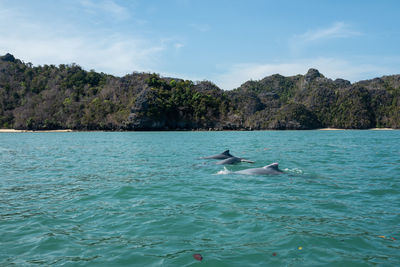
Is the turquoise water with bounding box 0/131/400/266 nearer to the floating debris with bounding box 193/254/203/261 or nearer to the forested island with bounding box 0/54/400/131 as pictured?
the floating debris with bounding box 193/254/203/261

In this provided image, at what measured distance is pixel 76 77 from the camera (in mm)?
134875

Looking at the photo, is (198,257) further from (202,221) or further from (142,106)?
(142,106)

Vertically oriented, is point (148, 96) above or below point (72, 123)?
above

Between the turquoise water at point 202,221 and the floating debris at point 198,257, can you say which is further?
the turquoise water at point 202,221

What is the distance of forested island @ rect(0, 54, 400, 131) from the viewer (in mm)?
108062

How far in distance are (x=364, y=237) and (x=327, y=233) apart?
72cm

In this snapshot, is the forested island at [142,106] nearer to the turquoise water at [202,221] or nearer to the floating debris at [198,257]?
the turquoise water at [202,221]

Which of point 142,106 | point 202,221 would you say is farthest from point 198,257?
point 142,106

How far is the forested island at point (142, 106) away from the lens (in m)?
108

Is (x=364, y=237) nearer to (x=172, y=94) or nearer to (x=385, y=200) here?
(x=385, y=200)

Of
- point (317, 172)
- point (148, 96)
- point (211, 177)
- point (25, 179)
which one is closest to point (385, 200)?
point (317, 172)

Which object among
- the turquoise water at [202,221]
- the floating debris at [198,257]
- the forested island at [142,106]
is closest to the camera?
the floating debris at [198,257]

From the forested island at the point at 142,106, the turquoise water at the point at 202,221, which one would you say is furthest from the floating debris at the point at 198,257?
the forested island at the point at 142,106

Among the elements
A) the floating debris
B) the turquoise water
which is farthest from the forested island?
the floating debris
